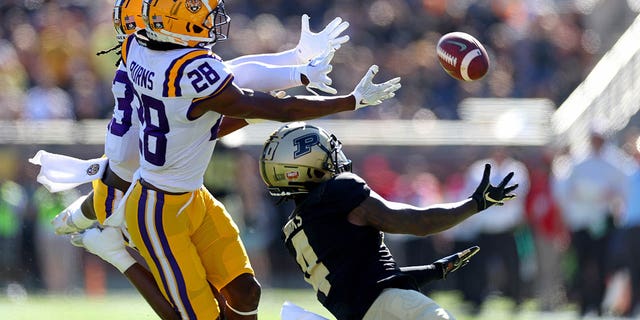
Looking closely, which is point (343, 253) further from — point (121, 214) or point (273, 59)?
point (273, 59)

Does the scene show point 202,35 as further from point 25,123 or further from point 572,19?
point 572,19

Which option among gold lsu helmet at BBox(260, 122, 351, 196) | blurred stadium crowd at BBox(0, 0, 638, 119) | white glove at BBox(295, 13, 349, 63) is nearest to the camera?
gold lsu helmet at BBox(260, 122, 351, 196)

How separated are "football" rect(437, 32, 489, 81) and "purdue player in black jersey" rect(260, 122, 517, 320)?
3.19 ft

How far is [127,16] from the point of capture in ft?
24.6

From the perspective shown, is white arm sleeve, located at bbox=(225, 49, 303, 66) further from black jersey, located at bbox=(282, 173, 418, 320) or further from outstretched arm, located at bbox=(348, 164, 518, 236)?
outstretched arm, located at bbox=(348, 164, 518, 236)

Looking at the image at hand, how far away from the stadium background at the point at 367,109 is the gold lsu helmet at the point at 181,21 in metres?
7.69

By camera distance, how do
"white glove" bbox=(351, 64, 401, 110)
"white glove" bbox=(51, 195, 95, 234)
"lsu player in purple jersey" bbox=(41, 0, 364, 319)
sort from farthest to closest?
"white glove" bbox=(51, 195, 95, 234)
"lsu player in purple jersey" bbox=(41, 0, 364, 319)
"white glove" bbox=(351, 64, 401, 110)

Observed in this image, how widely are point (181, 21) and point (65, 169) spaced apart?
Result: 1.58 meters

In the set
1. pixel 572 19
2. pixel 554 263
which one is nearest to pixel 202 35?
pixel 554 263

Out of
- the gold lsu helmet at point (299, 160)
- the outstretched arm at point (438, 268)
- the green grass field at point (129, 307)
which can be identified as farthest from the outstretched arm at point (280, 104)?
the green grass field at point (129, 307)

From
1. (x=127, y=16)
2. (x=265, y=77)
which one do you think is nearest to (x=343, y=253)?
(x=265, y=77)

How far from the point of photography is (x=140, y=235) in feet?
22.8

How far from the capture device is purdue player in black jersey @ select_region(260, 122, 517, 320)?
6.05 meters

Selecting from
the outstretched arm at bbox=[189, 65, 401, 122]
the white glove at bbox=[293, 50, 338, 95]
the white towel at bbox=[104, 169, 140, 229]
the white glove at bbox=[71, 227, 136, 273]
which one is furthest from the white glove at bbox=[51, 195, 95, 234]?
the white glove at bbox=[293, 50, 338, 95]
